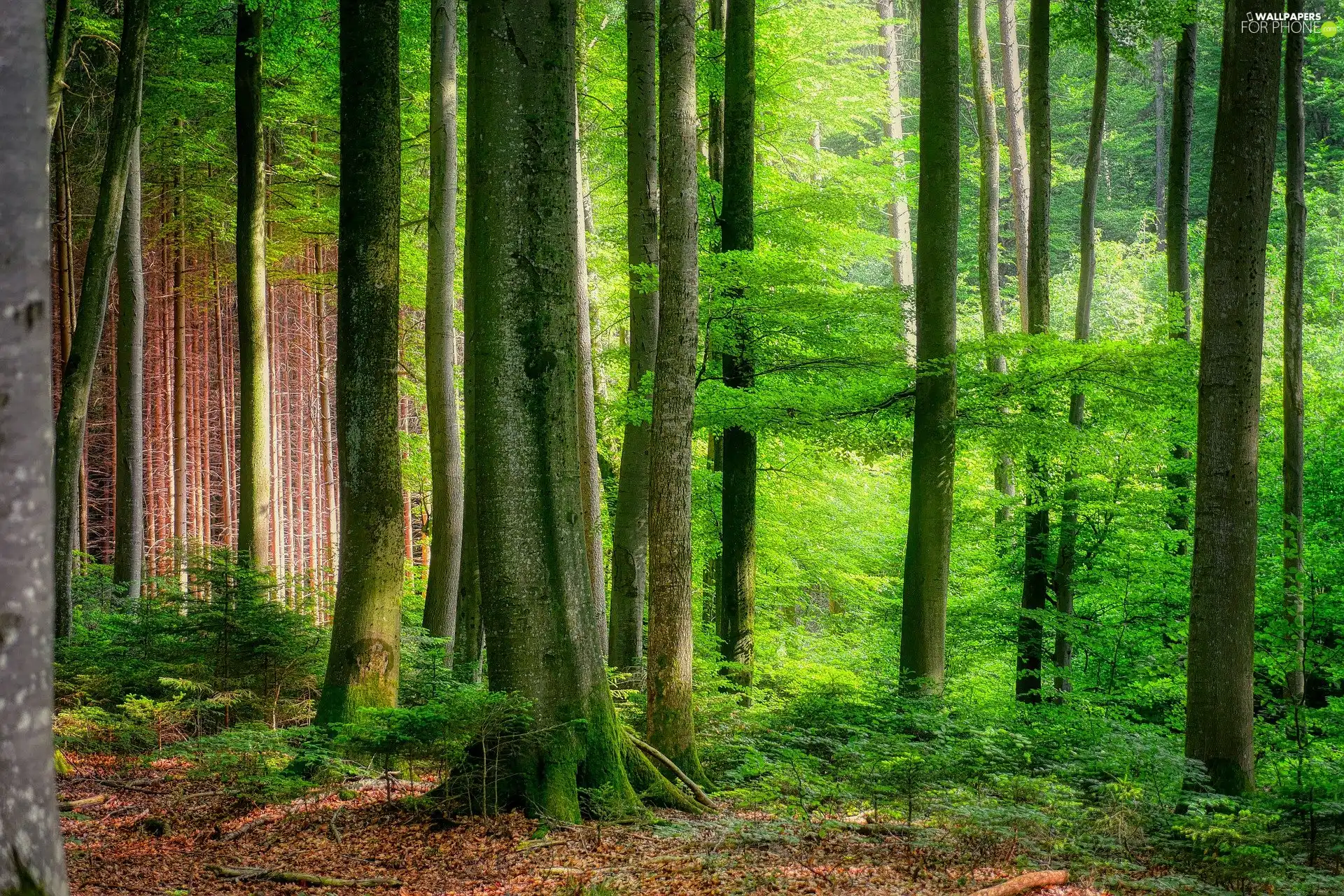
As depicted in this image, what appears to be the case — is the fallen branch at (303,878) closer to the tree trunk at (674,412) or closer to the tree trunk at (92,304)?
the tree trunk at (674,412)

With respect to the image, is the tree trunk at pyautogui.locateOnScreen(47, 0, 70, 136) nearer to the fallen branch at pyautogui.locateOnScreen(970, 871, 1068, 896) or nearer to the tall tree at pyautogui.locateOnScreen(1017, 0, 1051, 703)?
the fallen branch at pyautogui.locateOnScreen(970, 871, 1068, 896)

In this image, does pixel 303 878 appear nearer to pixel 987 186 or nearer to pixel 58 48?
pixel 58 48

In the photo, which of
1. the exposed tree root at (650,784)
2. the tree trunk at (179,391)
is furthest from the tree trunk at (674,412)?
the tree trunk at (179,391)

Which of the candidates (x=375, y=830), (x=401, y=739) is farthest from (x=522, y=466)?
(x=375, y=830)

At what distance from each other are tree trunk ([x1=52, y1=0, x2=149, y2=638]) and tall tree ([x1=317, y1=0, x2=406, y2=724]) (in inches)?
190

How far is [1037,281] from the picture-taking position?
13477mm

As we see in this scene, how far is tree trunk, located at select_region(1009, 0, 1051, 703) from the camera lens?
13117 millimetres

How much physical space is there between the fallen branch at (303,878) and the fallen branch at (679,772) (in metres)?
2.21

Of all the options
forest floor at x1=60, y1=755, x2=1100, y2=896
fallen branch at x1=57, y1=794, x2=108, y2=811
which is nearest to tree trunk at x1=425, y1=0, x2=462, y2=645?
fallen branch at x1=57, y1=794, x2=108, y2=811

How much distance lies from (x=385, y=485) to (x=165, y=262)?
59.9 feet

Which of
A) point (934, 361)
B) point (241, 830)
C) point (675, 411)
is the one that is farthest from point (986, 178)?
point (241, 830)

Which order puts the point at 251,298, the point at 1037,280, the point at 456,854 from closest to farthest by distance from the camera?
1. the point at 456,854
2. the point at 251,298
3. the point at 1037,280

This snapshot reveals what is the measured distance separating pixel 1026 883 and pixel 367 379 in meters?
5.72

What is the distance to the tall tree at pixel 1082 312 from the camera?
43.3 feet
